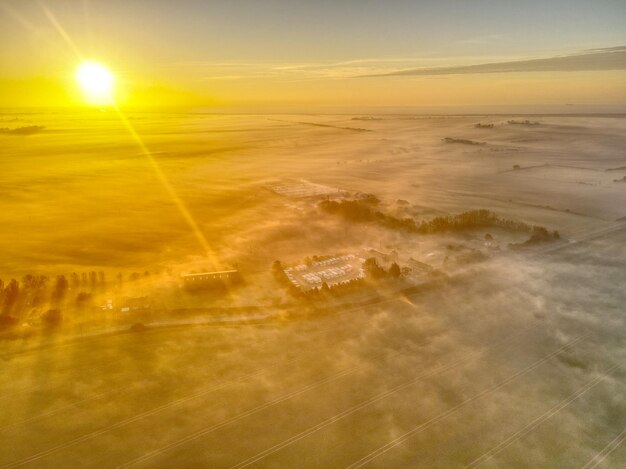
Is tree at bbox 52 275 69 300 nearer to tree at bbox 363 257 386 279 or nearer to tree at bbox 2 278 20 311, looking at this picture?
tree at bbox 2 278 20 311

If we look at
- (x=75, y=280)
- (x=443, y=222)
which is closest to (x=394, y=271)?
(x=443, y=222)

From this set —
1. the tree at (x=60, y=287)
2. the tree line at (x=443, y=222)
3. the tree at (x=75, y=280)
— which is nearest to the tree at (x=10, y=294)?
the tree at (x=60, y=287)

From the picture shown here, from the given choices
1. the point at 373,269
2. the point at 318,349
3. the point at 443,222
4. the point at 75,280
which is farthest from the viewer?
the point at 443,222

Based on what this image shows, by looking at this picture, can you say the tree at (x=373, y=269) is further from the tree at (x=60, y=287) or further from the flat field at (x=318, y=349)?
the tree at (x=60, y=287)

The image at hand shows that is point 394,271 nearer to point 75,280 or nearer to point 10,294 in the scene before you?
point 75,280

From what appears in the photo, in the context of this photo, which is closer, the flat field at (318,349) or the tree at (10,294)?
the flat field at (318,349)

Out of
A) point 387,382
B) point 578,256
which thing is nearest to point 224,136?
point 578,256

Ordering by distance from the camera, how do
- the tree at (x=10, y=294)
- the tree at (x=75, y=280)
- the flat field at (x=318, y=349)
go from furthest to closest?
the tree at (x=75, y=280), the tree at (x=10, y=294), the flat field at (x=318, y=349)

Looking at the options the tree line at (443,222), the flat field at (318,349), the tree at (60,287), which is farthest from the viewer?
the tree line at (443,222)

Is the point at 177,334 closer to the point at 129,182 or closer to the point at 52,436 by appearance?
the point at 52,436

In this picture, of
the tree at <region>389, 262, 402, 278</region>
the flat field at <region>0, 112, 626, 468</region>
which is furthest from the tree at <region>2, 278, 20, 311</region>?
the tree at <region>389, 262, 402, 278</region>

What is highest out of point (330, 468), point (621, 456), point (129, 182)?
point (129, 182)
